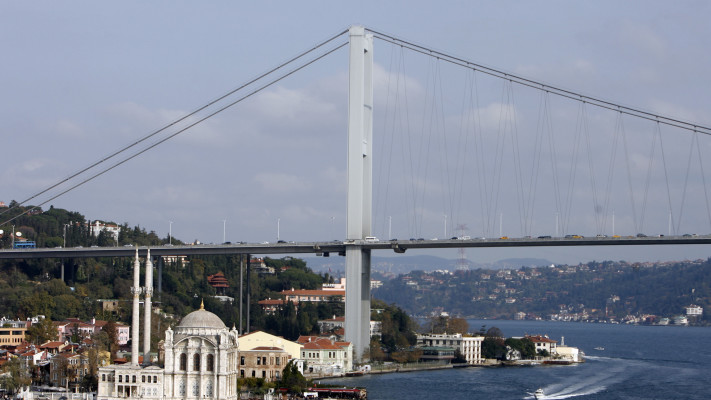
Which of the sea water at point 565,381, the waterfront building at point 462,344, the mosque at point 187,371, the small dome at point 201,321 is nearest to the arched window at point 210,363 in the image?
the mosque at point 187,371

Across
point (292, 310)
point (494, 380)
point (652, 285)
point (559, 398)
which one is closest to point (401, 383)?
point (494, 380)

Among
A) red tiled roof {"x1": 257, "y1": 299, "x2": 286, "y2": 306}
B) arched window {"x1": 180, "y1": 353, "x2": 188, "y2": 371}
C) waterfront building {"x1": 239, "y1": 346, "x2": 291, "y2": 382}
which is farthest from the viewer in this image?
red tiled roof {"x1": 257, "y1": 299, "x2": 286, "y2": 306}

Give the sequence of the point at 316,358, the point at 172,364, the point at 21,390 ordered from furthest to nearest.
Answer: the point at 316,358 → the point at 21,390 → the point at 172,364

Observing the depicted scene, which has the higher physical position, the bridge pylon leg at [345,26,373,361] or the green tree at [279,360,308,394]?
the bridge pylon leg at [345,26,373,361]

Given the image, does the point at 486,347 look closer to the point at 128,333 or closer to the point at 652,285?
the point at 128,333

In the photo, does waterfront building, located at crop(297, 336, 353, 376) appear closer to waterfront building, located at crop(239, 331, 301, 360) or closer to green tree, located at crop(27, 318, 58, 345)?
waterfront building, located at crop(239, 331, 301, 360)

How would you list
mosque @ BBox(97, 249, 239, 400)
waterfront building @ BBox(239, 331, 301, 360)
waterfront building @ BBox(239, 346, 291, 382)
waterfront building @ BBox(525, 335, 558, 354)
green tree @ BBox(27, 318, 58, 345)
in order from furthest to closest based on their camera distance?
waterfront building @ BBox(525, 335, 558, 354) < green tree @ BBox(27, 318, 58, 345) < waterfront building @ BBox(239, 331, 301, 360) < waterfront building @ BBox(239, 346, 291, 382) < mosque @ BBox(97, 249, 239, 400)

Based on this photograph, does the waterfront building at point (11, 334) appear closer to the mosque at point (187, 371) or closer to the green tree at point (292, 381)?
the green tree at point (292, 381)

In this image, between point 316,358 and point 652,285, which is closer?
point 316,358

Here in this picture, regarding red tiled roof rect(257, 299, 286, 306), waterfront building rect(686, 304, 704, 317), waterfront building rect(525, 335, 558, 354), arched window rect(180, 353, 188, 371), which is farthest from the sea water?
waterfront building rect(686, 304, 704, 317)
